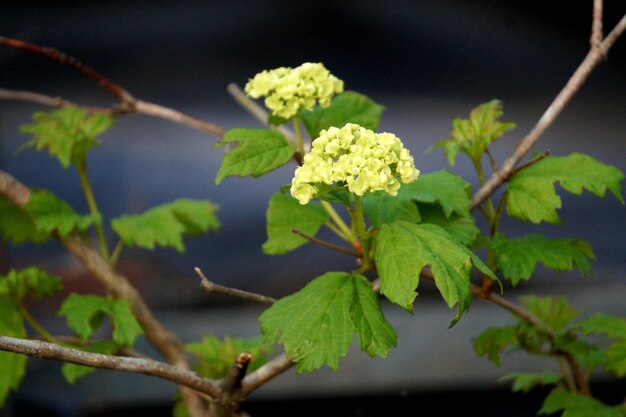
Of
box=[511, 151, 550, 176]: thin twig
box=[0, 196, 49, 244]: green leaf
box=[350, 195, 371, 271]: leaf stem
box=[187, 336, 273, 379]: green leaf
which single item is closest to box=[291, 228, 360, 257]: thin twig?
box=[350, 195, 371, 271]: leaf stem

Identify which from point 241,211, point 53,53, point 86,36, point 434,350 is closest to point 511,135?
point 434,350

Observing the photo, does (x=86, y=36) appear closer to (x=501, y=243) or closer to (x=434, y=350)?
(x=434, y=350)

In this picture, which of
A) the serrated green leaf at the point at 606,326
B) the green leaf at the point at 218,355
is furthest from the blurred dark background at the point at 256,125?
the serrated green leaf at the point at 606,326

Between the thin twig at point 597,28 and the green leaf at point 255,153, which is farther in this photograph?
the thin twig at point 597,28

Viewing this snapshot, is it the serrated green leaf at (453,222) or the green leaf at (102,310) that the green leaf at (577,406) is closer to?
the serrated green leaf at (453,222)

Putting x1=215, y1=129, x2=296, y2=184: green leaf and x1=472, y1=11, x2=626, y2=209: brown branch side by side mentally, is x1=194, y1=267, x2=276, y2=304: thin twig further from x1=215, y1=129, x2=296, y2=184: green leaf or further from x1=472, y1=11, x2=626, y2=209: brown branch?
x1=472, y1=11, x2=626, y2=209: brown branch

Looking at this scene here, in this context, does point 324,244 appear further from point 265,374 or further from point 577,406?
point 577,406

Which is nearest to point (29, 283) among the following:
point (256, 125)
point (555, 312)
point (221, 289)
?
point (221, 289)
